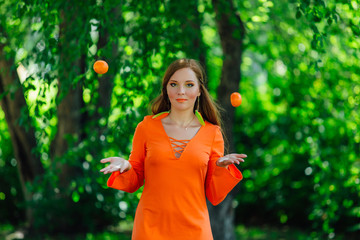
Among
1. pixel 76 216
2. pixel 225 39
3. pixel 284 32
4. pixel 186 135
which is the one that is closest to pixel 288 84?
pixel 284 32

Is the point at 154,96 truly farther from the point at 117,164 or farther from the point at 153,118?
the point at 117,164

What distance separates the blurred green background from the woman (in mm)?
1145

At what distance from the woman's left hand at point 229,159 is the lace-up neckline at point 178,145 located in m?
0.19

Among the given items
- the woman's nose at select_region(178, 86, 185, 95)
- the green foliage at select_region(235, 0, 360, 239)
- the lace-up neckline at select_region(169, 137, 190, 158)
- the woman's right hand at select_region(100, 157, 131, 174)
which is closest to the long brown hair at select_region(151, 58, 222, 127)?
the woman's nose at select_region(178, 86, 185, 95)

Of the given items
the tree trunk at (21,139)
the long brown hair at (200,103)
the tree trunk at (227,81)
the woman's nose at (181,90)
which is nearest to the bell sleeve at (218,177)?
the long brown hair at (200,103)

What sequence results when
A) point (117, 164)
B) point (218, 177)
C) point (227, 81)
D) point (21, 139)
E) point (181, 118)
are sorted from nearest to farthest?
point (117, 164) < point (218, 177) < point (181, 118) < point (227, 81) < point (21, 139)

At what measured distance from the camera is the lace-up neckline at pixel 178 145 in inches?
90.2

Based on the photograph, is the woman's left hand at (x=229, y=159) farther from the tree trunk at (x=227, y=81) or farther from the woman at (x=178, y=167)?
the tree trunk at (x=227, y=81)

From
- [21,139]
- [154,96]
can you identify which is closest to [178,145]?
[154,96]

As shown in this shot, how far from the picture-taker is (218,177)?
2.30m

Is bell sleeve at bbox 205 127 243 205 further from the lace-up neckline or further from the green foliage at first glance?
the green foliage

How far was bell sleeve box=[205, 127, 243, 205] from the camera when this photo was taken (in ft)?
7.48

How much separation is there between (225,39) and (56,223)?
10.2ft

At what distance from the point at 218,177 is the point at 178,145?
0.83 ft
